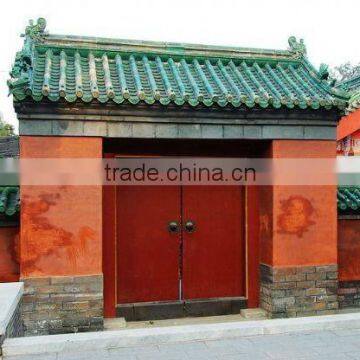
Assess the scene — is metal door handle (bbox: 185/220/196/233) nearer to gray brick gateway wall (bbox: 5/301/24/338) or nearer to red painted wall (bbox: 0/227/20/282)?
red painted wall (bbox: 0/227/20/282)

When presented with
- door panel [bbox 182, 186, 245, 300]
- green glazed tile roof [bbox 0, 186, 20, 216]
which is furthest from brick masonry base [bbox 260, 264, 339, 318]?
green glazed tile roof [bbox 0, 186, 20, 216]

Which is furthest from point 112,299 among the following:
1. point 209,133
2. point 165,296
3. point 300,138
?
point 300,138

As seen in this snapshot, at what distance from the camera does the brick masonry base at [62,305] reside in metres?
5.92

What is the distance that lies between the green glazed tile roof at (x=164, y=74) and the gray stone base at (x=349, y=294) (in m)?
2.91

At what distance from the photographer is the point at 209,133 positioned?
646 centimetres

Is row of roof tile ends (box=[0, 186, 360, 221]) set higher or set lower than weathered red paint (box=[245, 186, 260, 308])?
higher

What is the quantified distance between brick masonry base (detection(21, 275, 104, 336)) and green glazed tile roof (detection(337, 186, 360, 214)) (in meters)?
3.92

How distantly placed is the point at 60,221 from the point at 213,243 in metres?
2.41

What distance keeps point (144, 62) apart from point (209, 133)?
1757mm

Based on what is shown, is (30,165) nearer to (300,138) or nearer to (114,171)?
(114,171)

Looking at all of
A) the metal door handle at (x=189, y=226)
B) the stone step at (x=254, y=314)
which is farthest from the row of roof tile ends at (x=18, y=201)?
the metal door handle at (x=189, y=226)

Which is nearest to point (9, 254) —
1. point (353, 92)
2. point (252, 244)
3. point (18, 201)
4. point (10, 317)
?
point (18, 201)

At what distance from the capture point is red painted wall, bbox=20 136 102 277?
234 inches

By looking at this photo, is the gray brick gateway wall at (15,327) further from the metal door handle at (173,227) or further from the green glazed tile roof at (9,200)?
the metal door handle at (173,227)
